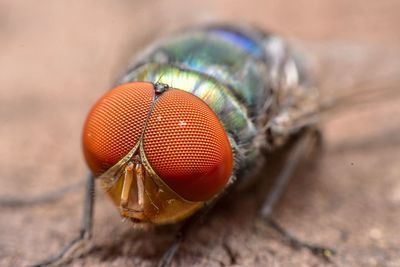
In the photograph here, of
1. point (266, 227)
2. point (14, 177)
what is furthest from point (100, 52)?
point (266, 227)

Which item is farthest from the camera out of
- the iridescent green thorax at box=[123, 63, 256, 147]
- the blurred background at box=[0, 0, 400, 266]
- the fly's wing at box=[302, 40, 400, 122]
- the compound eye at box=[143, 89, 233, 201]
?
the fly's wing at box=[302, 40, 400, 122]

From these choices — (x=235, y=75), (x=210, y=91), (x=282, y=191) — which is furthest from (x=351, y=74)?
(x=210, y=91)

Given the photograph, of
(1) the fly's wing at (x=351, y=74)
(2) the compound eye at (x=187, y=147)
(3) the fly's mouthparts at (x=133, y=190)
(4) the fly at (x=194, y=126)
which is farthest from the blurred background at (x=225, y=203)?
(2) the compound eye at (x=187, y=147)

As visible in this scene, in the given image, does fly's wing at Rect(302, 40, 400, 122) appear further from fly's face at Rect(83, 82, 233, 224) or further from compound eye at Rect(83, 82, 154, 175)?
compound eye at Rect(83, 82, 154, 175)

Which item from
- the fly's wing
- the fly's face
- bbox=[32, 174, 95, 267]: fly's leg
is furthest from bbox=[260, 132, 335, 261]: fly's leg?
bbox=[32, 174, 95, 267]: fly's leg

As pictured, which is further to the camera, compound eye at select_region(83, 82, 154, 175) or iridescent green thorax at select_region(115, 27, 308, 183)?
iridescent green thorax at select_region(115, 27, 308, 183)

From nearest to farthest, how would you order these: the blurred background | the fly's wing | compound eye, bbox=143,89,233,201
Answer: compound eye, bbox=143,89,233,201 → the blurred background → the fly's wing

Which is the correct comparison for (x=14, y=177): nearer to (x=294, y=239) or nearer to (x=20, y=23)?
(x=294, y=239)

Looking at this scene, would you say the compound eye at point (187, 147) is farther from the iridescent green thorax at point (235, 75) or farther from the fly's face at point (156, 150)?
the iridescent green thorax at point (235, 75)
